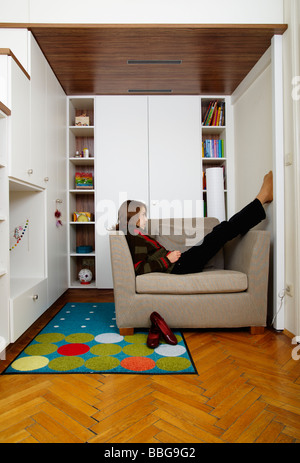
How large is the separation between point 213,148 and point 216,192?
60 centimetres

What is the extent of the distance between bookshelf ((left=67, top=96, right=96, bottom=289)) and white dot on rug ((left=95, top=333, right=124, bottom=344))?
4.96 ft

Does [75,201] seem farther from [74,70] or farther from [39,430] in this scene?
[39,430]

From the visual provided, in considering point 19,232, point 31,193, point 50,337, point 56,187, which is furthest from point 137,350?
point 56,187

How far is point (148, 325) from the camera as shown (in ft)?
6.74

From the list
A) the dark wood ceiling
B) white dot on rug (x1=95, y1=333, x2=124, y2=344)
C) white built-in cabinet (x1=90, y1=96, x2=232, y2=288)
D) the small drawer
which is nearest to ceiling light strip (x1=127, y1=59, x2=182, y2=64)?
the dark wood ceiling

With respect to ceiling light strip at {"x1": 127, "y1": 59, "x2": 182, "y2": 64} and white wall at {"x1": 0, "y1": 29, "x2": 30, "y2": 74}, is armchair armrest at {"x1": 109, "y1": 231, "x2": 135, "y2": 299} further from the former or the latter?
ceiling light strip at {"x1": 127, "y1": 59, "x2": 182, "y2": 64}

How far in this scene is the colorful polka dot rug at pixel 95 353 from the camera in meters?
1.61

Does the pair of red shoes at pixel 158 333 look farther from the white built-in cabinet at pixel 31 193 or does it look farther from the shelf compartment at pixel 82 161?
the shelf compartment at pixel 82 161

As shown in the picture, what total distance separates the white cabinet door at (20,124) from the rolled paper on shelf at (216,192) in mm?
1905

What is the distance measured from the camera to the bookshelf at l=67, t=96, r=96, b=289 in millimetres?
3551

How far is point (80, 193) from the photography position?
385 cm

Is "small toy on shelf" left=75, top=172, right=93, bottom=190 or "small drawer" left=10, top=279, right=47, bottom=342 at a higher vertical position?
"small toy on shelf" left=75, top=172, right=93, bottom=190
